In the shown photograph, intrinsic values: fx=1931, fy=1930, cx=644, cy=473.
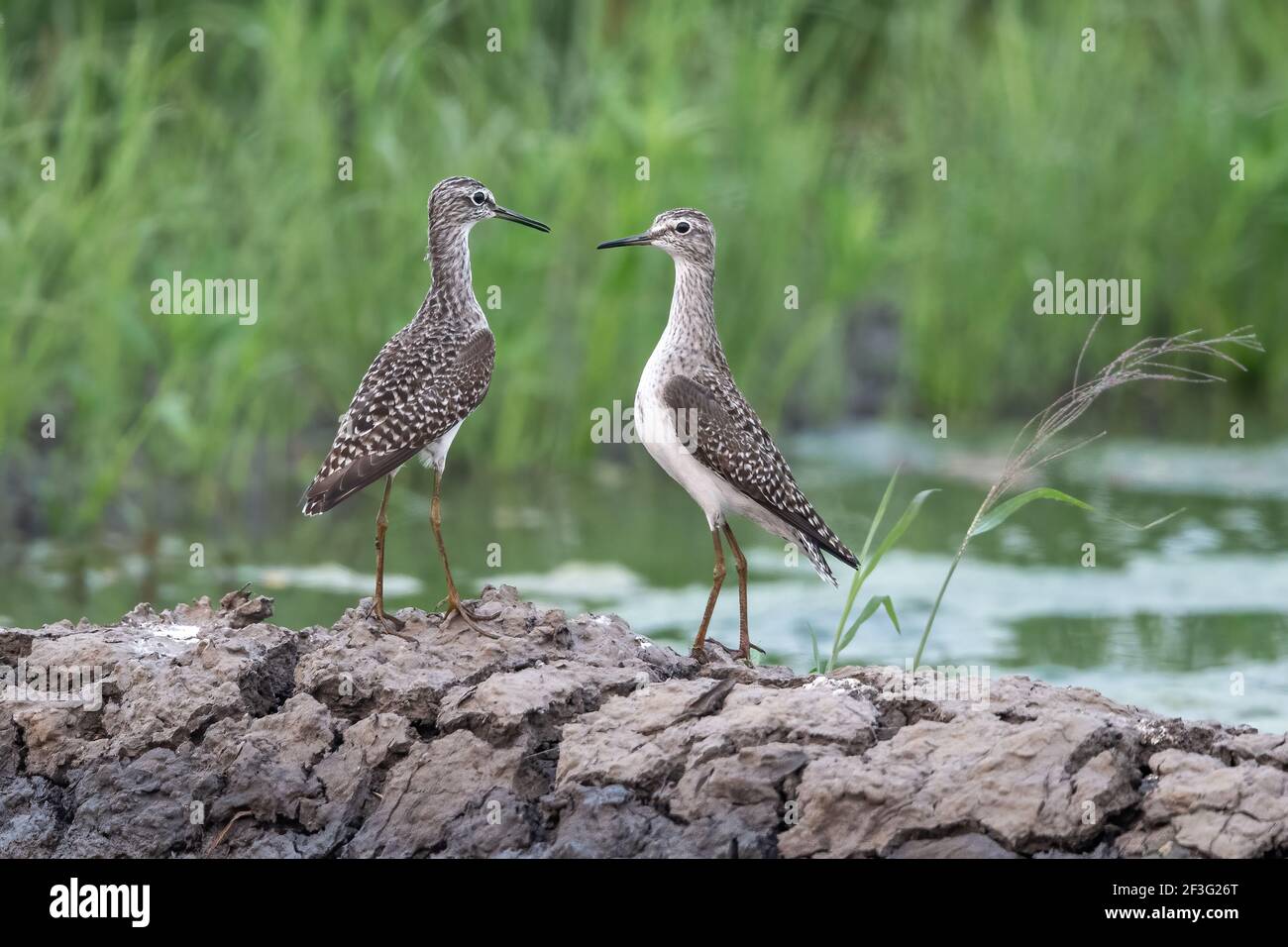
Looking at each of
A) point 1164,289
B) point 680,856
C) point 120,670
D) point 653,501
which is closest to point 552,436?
point 653,501

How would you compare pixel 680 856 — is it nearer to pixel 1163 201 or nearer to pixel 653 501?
pixel 653 501

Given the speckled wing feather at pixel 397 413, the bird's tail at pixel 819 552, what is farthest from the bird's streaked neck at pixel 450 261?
the bird's tail at pixel 819 552

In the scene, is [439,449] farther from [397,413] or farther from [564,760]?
[564,760]

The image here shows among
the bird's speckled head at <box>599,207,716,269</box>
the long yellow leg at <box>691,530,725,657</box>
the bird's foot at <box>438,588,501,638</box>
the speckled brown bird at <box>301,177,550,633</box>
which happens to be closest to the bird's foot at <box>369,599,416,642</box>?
the speckled brown bird at <box>301,177,550,633</box>

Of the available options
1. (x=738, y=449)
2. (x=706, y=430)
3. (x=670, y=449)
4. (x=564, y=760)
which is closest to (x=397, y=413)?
(x=670, y=449)

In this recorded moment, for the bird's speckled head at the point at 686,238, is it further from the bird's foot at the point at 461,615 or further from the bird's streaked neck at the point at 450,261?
the bird's foot at the point at 461,615

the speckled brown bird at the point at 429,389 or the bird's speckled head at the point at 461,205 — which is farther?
the bird's speckled head at the point at 461,205

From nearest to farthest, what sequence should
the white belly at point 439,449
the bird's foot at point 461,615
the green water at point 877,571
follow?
the bird's foot at point 461,615, the white belly at point 439,449, the green water at point 877,571

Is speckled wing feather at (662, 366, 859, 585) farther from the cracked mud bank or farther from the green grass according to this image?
the green grass

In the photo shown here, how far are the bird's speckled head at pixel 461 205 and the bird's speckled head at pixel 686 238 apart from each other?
0.42 metres

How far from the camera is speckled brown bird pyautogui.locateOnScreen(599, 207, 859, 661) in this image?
6473 mm

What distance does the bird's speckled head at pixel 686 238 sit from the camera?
6.81 metres

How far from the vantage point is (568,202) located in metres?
12.3

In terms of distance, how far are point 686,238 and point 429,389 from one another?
110cm
